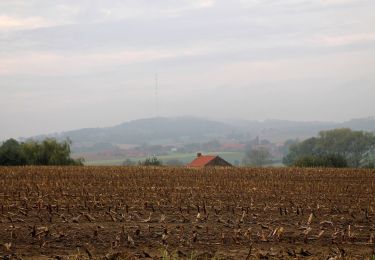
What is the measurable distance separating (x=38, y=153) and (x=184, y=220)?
54873 millimetres

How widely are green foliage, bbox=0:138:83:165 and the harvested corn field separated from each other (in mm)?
35498

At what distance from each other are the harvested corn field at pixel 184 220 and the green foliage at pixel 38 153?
116 feet

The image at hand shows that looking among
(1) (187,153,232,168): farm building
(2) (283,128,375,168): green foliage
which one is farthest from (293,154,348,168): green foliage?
(2) (283,128,375,168): green foliage

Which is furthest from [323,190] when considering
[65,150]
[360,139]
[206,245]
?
[360,139]

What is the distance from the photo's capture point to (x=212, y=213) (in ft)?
70.8

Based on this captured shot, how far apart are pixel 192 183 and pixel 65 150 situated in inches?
1640

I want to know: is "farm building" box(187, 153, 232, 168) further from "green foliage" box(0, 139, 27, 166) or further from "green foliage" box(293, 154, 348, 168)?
"green foliage" box(0, 139, 27, 166)

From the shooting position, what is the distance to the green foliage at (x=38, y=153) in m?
67.1

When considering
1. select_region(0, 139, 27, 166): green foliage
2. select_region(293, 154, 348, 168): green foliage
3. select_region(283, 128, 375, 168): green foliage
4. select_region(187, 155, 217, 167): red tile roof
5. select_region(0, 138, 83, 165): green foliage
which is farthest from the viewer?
select_region(283, 128, 375, 168): green foliage

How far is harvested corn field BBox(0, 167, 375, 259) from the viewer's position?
14536 millimetres

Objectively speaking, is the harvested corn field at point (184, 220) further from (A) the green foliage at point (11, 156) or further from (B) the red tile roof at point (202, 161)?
(B) the red tile roof at point (202, 161)

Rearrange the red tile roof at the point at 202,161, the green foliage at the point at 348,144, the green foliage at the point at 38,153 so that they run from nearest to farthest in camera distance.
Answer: the green foliage at the point at 38,153, the red tile roof at the point at 202,161, the green foliage at the point at 348,144

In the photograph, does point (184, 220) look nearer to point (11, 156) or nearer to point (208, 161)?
point (11, 156)

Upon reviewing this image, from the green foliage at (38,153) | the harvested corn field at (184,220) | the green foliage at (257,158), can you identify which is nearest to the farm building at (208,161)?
the green foliage at (38,153)
